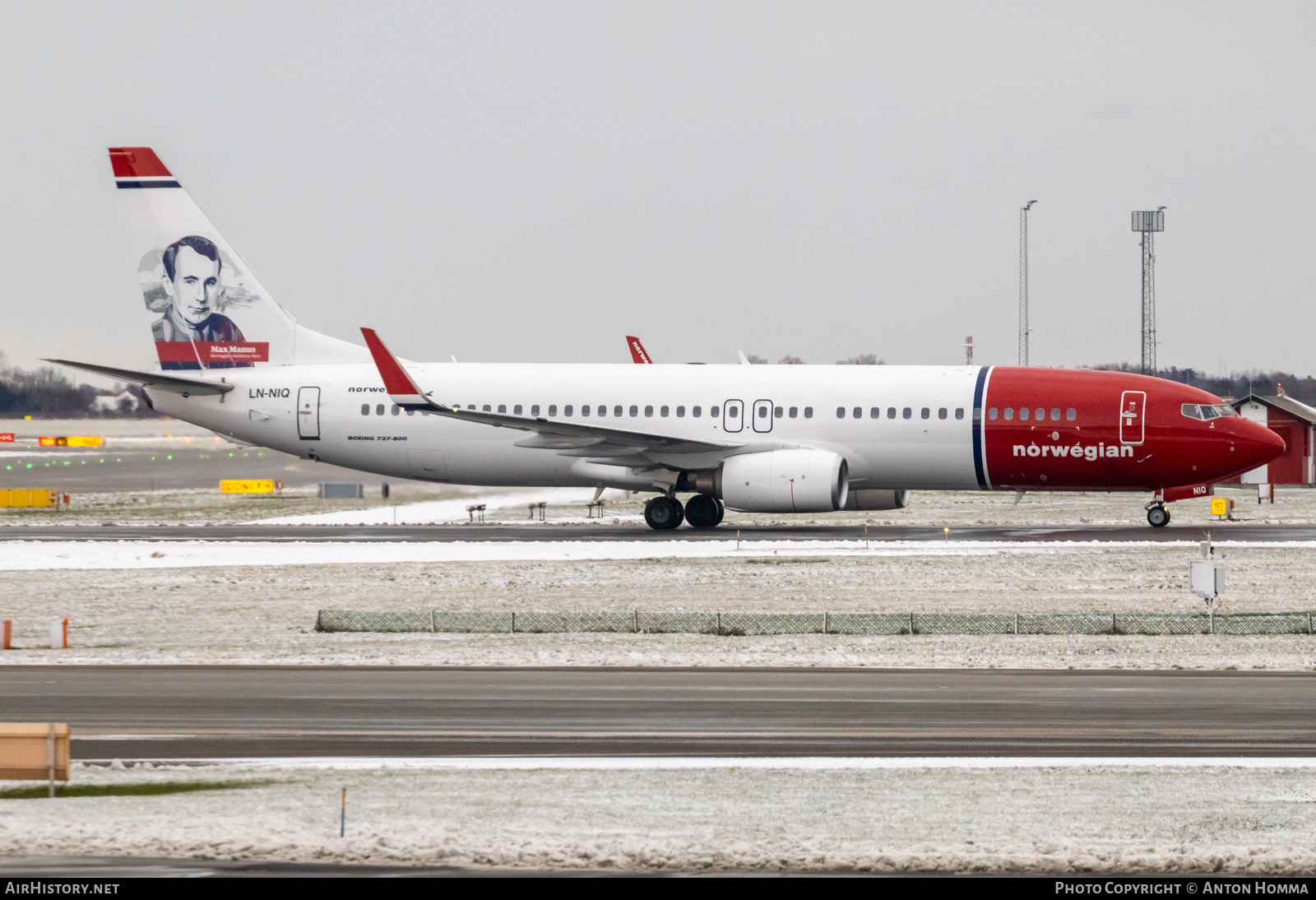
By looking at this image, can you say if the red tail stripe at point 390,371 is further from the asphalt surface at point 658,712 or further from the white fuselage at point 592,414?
the asphalt surface at point 658,712

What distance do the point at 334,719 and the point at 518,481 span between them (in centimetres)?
2670

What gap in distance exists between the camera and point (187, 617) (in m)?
27.0

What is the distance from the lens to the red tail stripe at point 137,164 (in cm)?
4622

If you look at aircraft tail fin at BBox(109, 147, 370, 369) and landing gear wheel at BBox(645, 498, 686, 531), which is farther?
aircraft tail fin at BBox(109, 147, 370, 369)

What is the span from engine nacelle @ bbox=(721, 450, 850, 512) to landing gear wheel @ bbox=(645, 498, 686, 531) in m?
2.50

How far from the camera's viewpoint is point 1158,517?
43.8 meters

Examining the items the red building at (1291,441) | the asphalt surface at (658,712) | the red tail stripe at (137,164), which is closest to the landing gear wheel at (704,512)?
the red tail stripe at (137,164)

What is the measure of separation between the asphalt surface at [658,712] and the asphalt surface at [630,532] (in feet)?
64.7

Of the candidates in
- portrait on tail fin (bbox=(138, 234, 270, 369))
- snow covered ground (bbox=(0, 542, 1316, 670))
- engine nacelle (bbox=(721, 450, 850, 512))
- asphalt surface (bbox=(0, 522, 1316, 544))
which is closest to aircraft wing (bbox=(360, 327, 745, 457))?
engine nacelle (bbox=(721, 450, 850, 512))

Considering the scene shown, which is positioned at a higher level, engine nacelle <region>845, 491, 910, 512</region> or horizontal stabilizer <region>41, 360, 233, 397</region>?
horizontal stabilizer <region>41, 360, 233, 397</region>

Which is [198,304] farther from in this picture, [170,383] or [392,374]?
[392,374]

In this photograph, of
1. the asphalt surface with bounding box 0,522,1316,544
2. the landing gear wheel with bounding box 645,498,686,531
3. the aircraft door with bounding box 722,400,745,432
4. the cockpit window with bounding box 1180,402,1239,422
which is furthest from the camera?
the landing gear wheel with bounding box 645,498,686,531

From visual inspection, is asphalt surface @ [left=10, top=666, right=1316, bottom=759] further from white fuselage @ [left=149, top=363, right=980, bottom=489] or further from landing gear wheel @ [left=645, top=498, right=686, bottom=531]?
landing gear wheel @ [left=645, top=498, right=686, bottom=531]

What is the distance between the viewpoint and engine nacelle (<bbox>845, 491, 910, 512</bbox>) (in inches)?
1736
